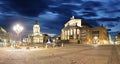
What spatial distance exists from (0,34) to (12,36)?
3274 cm

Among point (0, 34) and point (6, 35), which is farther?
point (6, 35)

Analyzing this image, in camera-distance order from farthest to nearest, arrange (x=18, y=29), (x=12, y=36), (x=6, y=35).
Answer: (x=12, y=36) < (x=6, y=35) < (x=18, y=29)

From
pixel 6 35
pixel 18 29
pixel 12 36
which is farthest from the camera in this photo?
pixel 12 36

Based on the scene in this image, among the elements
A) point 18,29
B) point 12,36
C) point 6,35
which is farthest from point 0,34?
point 18,29

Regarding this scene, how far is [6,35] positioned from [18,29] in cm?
12678

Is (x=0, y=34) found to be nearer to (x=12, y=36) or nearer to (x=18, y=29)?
(x=12, y=36)

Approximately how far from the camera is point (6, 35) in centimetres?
18238

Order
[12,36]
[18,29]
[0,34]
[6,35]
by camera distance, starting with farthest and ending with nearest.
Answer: [12,36] → [6,35] → [0,34] → [18,29]

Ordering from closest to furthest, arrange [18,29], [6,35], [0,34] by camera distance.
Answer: [18,29] < [0,34] < [6,35]

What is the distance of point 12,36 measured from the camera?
7835 inches

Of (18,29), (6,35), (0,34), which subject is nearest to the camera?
(18,29)

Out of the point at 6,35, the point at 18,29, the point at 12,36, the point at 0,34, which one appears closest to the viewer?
the point at 18,29

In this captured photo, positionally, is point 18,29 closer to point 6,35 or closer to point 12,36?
point 6,35

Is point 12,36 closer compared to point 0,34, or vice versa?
point 0,34
